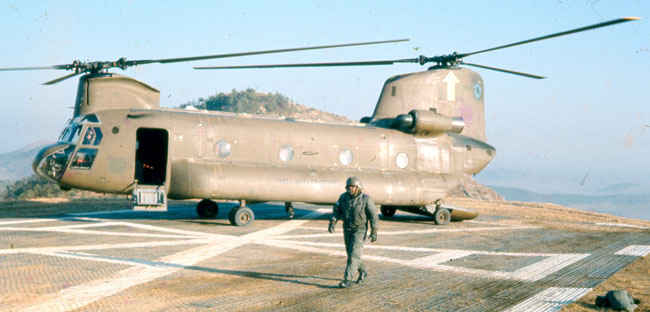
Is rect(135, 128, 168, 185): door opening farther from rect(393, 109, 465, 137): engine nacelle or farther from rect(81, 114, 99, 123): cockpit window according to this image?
rect(393, 109, 465, 137): engine nacelle

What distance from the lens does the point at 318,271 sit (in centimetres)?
909

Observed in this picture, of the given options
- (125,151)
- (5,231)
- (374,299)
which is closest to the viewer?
(374,299)

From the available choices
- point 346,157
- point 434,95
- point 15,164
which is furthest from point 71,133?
point 15,164

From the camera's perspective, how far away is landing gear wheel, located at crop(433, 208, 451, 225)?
17.5m

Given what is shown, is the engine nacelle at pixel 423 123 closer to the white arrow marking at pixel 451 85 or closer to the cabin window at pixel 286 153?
the white arrow marking at pixel 451 85

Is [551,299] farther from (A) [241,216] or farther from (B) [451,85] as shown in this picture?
(B) [451,85]

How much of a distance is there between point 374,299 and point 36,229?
10431 mm

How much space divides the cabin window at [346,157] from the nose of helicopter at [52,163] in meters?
8.11

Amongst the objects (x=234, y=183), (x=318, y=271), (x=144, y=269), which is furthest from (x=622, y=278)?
(x=234, y=183)

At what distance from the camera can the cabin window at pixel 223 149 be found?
15.2 m

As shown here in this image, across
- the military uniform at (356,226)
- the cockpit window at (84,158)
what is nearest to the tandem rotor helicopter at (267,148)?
the cockpit window at (84,158)

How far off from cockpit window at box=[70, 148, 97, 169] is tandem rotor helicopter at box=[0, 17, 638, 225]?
3 centimetres

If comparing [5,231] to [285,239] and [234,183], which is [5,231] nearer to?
[234,183]

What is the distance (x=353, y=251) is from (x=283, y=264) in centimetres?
224
